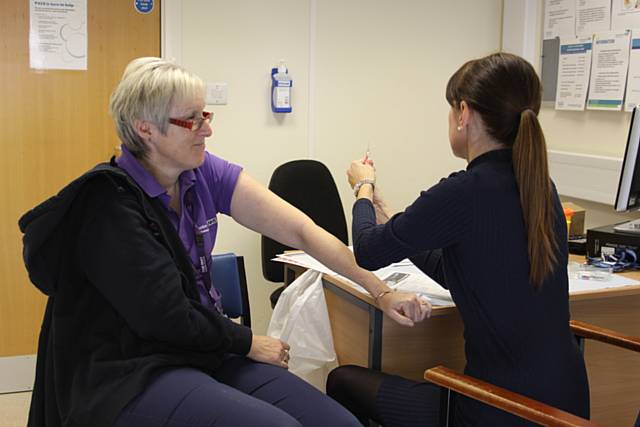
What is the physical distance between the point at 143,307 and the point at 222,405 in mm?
277

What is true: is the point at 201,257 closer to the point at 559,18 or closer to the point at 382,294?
the point at 382,294

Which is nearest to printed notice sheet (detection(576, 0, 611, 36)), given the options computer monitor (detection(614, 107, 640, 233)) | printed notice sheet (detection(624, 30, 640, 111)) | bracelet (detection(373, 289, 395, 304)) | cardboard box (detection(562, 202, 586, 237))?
printed notice sheet (detection(624, 30, 640, 111))

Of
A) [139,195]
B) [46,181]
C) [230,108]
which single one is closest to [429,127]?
[230,108]

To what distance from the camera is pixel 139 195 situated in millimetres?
1692

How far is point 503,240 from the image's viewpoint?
1722 millimetres

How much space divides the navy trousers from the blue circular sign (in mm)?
2288

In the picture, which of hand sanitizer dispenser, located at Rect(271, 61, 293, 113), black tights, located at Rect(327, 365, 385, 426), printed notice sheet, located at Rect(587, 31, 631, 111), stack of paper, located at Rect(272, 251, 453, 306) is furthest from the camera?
hand sanitizer dispenser, located at Rect(271, 61, 293, 113)

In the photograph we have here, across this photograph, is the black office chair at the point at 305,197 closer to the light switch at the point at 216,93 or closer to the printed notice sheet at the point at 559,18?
the light switch at the point at 216,93

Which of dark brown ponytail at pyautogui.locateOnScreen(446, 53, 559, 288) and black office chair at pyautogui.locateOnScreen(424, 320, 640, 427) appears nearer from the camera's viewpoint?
black office chair at pyautogui.locateOnScreen(424, 320, 640, 427)

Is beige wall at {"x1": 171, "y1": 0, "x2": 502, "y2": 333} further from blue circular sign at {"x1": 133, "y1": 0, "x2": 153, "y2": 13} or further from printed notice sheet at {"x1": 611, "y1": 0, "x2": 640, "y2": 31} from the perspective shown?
printed notice sheet at {"x1": 611, "y1": 0, "x2": 640, "y2": 31}

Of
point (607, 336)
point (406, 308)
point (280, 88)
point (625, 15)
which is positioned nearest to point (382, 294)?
point (406, 308)

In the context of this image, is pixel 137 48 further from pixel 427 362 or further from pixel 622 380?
pixel 622 380

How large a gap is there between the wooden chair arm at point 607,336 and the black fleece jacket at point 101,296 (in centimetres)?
106

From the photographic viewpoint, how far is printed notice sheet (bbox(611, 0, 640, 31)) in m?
3.54
